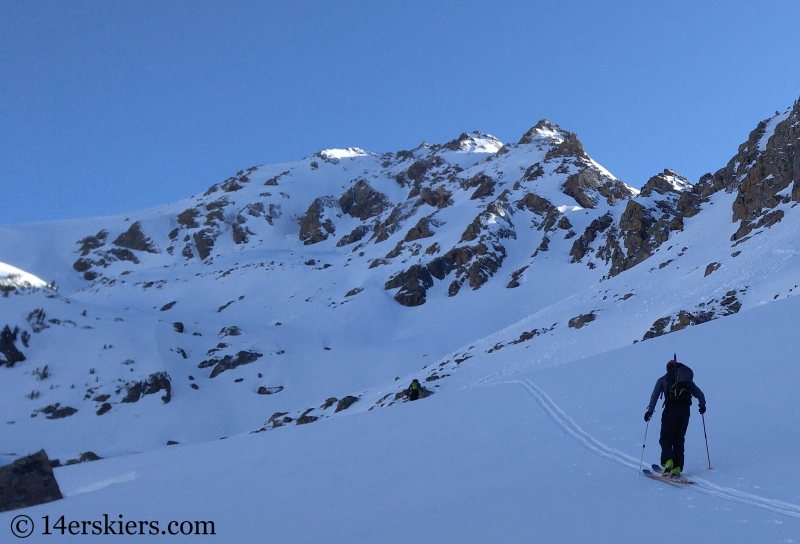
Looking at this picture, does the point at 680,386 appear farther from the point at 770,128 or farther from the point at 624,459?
the point at 770,128

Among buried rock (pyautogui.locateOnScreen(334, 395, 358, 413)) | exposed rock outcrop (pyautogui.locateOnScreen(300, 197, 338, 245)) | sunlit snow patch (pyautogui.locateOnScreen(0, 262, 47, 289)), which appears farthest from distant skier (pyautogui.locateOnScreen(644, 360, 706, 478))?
exposed rock outcrop (pyautogui.locateOnScreen(300, 197, 338, 245))

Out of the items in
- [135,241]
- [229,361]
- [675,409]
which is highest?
[135,241]

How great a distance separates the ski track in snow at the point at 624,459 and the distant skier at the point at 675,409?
48cm

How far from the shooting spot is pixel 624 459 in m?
8.24

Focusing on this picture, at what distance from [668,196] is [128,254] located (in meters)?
89.9

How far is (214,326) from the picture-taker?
2189 inches

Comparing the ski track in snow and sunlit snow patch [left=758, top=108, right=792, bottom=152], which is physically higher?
sunlit snow patch [left=758, top=108, right=792, bottom=152]

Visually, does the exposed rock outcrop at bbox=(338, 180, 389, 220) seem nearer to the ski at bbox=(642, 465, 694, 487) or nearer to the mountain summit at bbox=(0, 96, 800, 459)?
the mountain summit at bbox=(0, 96, 800, 459)

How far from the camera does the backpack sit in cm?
780

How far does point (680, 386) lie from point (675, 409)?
0.34 m

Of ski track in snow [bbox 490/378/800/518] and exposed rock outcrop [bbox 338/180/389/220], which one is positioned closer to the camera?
ski track in snow [bbox 490/378/800/518]

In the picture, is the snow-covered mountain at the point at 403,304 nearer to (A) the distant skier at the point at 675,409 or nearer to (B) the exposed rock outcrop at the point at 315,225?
(B) the exposed rock outcrop at the point at 315,225

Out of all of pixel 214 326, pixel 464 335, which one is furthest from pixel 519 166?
pixel 214 326

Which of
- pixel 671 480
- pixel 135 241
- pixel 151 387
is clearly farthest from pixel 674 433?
pixel 135 241
